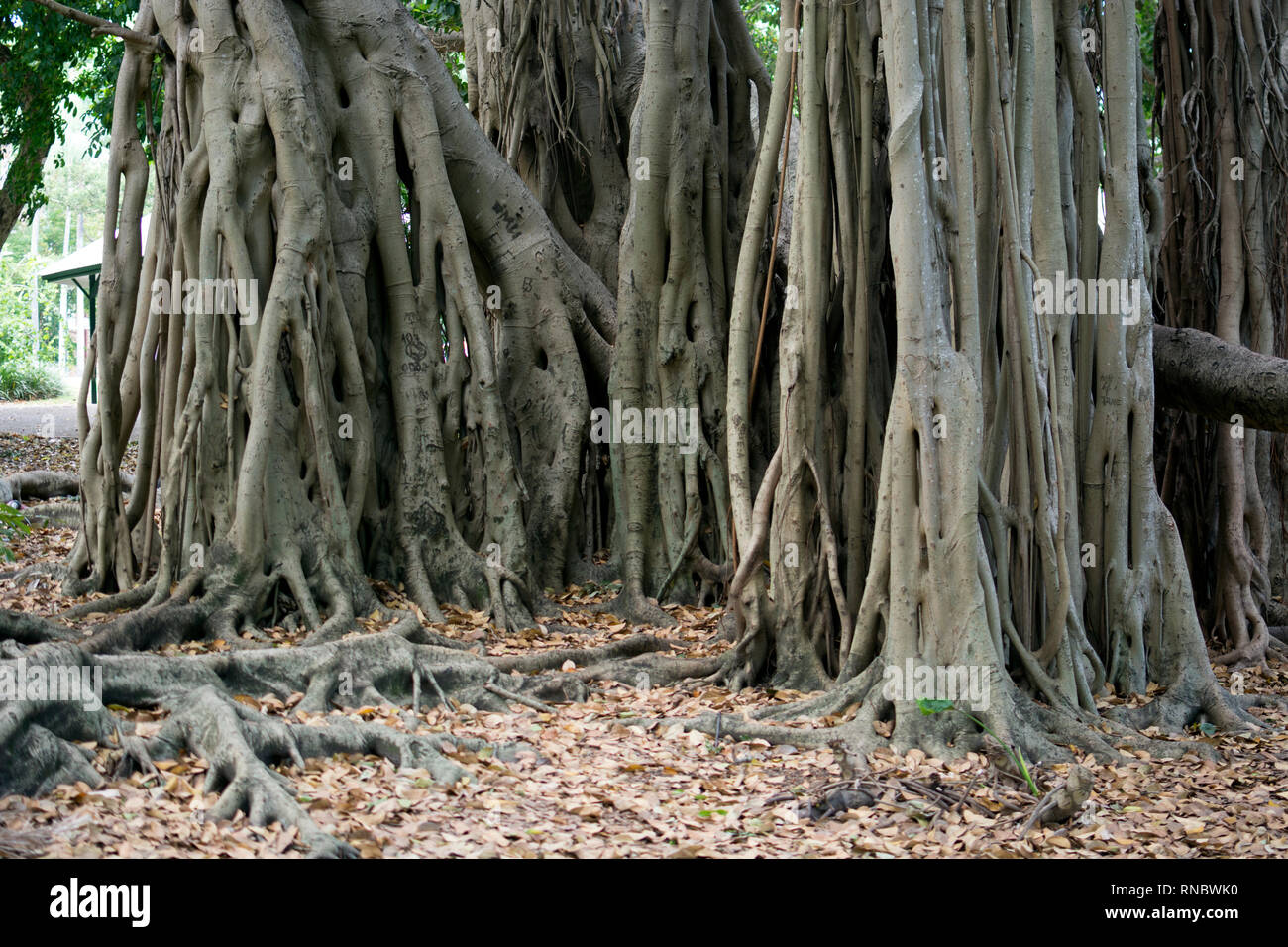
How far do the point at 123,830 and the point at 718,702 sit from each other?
2.69 metres

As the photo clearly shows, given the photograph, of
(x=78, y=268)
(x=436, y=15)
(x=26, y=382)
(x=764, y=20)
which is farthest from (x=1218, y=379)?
(x=26, y=382)

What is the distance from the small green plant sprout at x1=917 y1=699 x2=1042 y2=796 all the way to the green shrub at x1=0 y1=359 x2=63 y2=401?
20.4 meters

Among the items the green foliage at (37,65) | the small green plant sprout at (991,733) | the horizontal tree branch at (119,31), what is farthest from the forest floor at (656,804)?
the green foliage at (37,65)

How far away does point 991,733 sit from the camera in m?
4.55

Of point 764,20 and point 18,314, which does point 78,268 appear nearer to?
point 18,314

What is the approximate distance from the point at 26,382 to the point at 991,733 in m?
21.2

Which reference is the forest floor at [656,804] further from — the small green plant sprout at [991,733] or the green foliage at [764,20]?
the green foliage at [764,20]

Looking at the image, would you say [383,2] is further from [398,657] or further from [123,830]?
[123,830]

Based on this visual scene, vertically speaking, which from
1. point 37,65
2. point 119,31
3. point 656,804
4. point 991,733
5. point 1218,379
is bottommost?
point 656,804

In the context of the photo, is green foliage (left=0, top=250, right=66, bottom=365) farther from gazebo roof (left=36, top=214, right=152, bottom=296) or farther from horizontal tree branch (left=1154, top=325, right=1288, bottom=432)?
horizontal tree branch (left=1154, top=325, right=1288, bottom=432)

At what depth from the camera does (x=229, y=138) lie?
6.47 metres

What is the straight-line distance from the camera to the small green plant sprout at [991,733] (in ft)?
14.0

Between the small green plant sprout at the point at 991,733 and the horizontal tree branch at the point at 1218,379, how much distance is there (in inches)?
101

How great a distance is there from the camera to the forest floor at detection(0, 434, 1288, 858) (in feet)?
11.3
